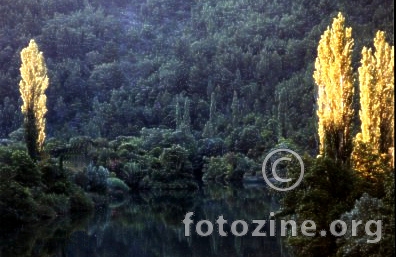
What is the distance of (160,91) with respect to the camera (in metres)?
117

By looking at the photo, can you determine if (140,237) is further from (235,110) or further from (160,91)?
(160,91)

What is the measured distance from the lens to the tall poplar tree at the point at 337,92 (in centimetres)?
1941

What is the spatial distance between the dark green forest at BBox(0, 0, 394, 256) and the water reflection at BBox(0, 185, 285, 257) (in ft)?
10.7

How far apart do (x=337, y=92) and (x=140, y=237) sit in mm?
12569

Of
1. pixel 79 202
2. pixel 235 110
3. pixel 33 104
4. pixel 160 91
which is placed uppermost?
pixel 160 91

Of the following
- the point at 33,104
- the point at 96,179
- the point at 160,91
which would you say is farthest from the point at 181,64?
the point at 33,104

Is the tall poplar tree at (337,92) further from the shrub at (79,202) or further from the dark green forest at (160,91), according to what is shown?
the shrub at (79,202)

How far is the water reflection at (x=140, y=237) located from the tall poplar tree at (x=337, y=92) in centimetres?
443

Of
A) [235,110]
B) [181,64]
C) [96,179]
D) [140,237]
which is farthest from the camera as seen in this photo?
[181,64]

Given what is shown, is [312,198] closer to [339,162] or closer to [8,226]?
[339,162]

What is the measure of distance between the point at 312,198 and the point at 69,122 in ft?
288

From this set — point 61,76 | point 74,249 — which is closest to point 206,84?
point 61,76

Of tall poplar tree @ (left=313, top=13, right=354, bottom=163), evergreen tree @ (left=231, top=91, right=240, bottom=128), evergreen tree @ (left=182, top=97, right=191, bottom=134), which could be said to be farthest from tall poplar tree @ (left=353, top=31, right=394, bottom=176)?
evergreen tree @ (left=231, top=91, right=240, bottom=128)

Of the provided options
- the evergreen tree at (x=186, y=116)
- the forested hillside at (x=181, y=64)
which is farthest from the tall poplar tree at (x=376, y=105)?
the evergreen tree at (x=186, y=116)
